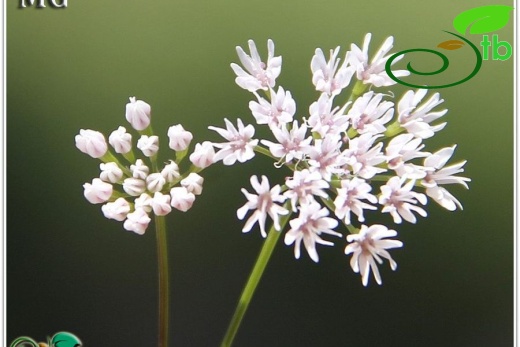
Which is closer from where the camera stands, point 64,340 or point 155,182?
point 155,182

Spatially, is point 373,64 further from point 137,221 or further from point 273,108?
point 137,221

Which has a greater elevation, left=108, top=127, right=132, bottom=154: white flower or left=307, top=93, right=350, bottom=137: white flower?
left=307, top=93, right=350, bottom=137: white flower

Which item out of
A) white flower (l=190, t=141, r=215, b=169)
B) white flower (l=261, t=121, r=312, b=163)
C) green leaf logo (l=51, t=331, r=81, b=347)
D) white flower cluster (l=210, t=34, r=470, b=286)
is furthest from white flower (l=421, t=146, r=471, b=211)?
green leaf logo (l=51, t=331, r=81, b=347)

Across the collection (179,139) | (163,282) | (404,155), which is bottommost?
(163,282)

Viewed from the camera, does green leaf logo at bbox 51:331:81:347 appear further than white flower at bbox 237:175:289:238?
Yes

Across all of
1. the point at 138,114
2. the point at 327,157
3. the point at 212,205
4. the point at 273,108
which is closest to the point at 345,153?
the point at 327,157

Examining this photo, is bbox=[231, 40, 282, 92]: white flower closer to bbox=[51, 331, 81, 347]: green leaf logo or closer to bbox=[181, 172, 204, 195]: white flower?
bbox=[181, 172, 204, 195]: white flower

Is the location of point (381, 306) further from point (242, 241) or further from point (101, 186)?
point (101, 186)

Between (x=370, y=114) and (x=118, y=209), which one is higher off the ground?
(x=370, y=114)
